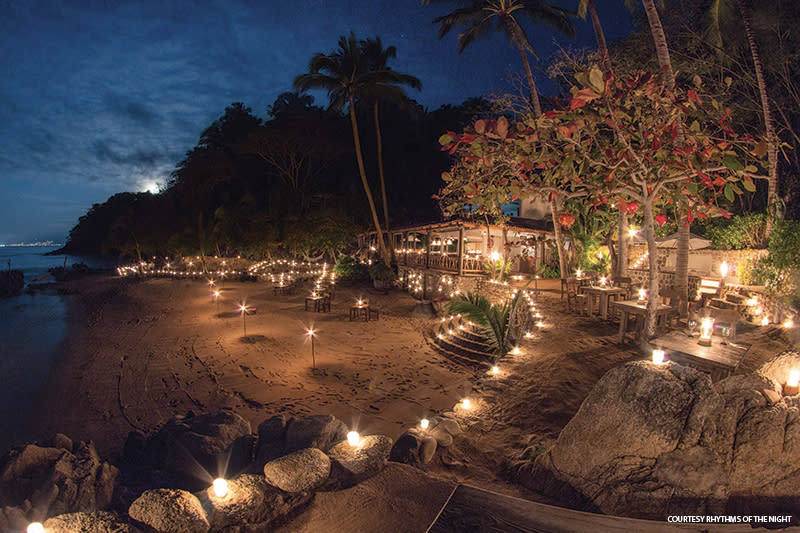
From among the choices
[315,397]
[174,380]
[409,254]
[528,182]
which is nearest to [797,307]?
[528,182]

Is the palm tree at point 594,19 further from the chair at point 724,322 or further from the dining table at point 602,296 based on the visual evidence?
the chair at point 724,322

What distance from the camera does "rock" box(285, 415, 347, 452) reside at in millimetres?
4371

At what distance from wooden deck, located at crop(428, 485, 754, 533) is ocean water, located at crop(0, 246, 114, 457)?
795 centimetres

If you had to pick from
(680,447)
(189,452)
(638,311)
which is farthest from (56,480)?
(638,311)

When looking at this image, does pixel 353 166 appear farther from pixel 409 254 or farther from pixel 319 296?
pixel 319 296

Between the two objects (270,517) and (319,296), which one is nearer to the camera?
(270,517)

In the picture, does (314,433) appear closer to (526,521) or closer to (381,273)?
(526,521)

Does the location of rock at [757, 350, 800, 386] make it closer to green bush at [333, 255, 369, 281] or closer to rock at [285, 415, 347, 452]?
rock at [285, 415, 347, 452]

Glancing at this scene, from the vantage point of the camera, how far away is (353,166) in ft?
103

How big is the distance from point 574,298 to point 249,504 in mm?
10238

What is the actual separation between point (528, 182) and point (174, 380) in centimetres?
894

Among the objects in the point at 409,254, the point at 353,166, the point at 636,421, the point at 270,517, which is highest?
the point at 353,166

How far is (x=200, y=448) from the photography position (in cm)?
459

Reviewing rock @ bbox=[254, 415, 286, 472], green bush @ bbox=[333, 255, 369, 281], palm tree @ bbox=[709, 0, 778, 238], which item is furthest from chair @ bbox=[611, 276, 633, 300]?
green bush @ bbox=[333, 255, 369, 281]
